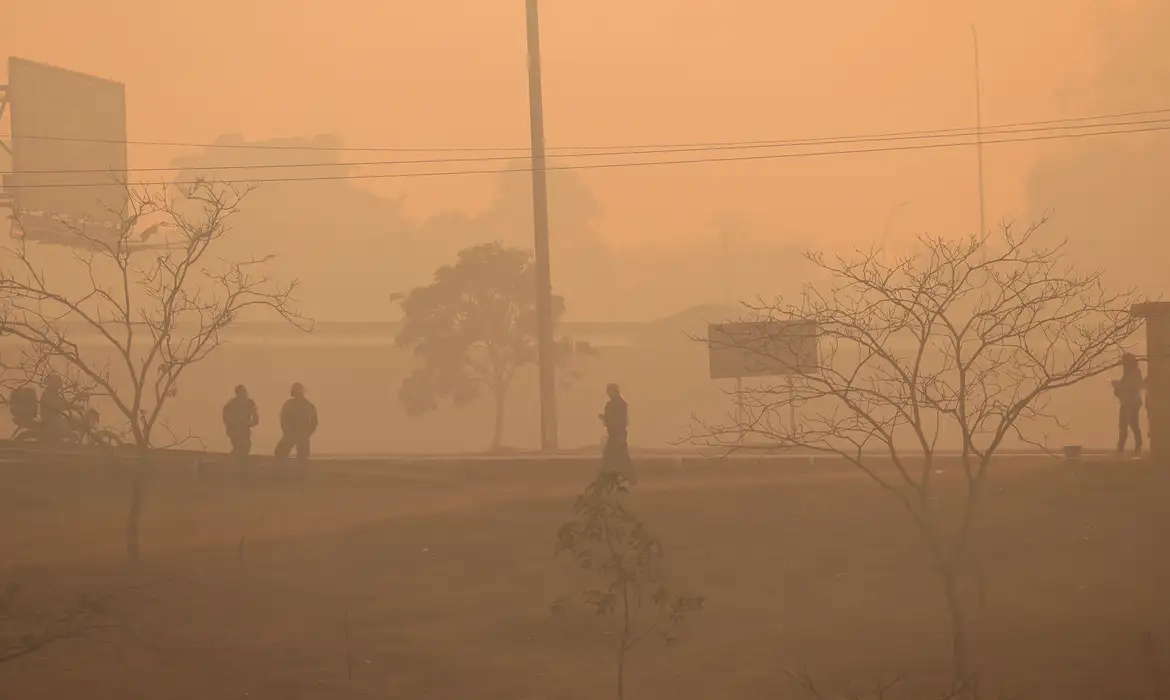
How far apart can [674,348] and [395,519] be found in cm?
4729

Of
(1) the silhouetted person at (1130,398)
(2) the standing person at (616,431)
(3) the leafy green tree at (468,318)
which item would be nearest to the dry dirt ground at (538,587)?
(2) the standing person at (616,431)

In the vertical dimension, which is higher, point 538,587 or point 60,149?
point 60,149

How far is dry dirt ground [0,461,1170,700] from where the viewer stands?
11883 millimetres

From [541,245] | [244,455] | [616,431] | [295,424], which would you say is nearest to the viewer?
[616,431]

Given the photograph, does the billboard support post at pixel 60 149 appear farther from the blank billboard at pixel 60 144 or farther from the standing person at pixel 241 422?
the standing person at pixel 241 422

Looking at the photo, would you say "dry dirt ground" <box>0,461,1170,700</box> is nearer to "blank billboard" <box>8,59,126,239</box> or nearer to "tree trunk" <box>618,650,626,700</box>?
"tree trunk" <box>618,650,626,700</box>

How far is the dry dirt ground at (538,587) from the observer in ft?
39.0

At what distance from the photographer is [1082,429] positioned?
55.9 metres

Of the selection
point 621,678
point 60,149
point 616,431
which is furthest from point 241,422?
point 60,149

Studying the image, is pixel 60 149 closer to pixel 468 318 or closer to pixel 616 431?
pixel 468 318

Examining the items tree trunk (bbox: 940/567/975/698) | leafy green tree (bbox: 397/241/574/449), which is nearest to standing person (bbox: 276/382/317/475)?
tree trunk (bbox: 940/567/975/698)

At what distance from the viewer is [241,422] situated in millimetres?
22203

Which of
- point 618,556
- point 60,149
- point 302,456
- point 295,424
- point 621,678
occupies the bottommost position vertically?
point 621,678

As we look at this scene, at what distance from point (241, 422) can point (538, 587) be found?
862 cm
